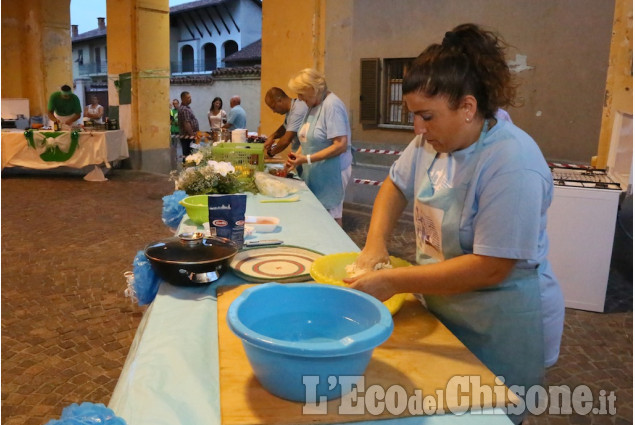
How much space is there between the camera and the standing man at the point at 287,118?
5195 mm

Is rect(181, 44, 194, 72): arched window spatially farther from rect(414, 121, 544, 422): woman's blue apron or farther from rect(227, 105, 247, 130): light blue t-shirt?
rect(414, 121, 544, 422): woman's blue apron

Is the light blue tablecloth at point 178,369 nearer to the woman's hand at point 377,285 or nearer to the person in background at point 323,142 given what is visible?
the woman's hand at point 377,285

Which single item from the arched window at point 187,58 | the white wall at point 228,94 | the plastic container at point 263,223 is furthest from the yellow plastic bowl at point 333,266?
the arched window at point 187,58

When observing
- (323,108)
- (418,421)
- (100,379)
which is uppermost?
(323,108)

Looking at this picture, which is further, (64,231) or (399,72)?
(399,72)

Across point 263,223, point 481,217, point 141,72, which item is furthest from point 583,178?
point 141,72

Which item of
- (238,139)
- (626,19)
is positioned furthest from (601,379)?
(238,139)

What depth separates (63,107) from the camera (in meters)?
10.9

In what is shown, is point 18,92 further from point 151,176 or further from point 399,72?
point 399,72

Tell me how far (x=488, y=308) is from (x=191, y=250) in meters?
1.05

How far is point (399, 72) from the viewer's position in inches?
517

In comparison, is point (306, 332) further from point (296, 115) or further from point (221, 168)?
point (296, 115)

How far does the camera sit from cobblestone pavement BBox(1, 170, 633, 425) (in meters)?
3.09

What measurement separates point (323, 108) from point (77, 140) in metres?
7.14
